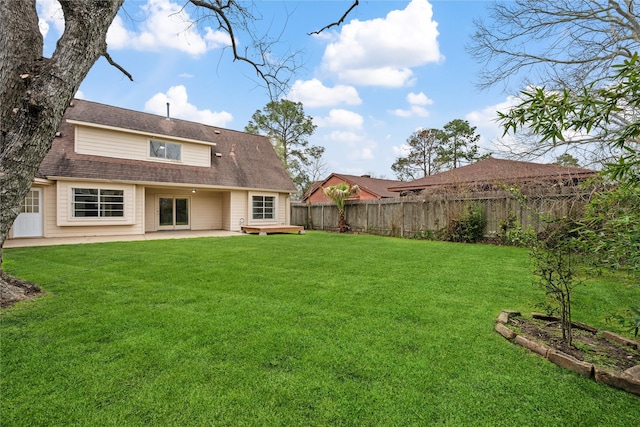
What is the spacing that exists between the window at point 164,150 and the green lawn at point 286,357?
9467 mm

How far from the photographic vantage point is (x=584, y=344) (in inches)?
104

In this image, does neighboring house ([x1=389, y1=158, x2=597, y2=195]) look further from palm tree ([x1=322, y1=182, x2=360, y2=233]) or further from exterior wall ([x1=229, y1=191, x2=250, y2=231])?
exterior wall ([x1=229, y1=191, x2=250, y2=231])

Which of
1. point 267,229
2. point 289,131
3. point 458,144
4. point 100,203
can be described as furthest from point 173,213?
point 458,144

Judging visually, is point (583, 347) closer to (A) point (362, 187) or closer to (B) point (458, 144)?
(A) point (362, 187)

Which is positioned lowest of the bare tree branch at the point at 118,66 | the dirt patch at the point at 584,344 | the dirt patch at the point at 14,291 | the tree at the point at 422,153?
the dirt patch at the point at 584,344

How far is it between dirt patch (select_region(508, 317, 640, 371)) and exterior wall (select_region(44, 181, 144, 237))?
13.0 meters

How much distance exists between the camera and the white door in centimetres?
1000

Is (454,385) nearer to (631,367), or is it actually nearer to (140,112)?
(631,367)

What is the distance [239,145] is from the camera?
1650cm

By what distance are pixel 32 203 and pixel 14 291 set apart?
889 centimetres

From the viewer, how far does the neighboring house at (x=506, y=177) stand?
8844 millimetres

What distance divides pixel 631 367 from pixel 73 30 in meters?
5.44

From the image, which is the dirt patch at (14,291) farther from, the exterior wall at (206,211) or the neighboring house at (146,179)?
the exterior wall at (206,211)

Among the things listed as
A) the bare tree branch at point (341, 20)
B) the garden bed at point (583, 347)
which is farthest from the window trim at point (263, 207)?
the garden bed at point (583, 347)
